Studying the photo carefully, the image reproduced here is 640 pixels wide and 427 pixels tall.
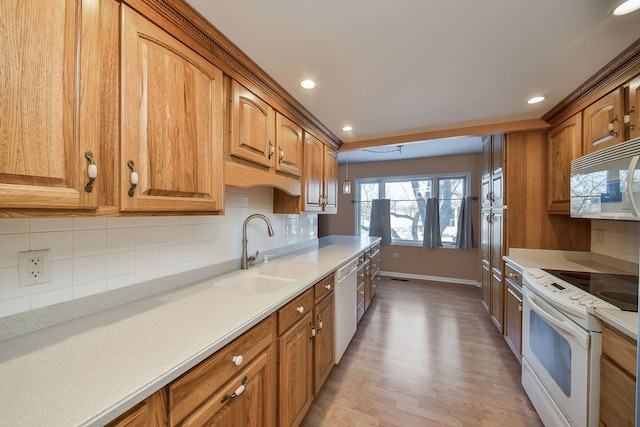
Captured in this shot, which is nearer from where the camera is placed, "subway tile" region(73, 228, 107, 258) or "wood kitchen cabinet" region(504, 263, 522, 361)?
"subway tile" region(73, 228, 107, 258)

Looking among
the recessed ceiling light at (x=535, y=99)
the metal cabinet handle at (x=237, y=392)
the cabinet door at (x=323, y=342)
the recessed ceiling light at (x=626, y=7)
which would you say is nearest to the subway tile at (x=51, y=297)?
the metal cabinet handle at (x=237, y=392)

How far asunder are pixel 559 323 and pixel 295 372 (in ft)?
4.99

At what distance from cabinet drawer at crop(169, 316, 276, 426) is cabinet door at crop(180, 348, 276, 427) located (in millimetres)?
29

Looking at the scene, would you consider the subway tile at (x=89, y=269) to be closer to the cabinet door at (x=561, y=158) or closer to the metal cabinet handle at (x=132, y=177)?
the metal cabinet handle at (x=132, y=177)

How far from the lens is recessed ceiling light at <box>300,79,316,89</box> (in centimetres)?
171

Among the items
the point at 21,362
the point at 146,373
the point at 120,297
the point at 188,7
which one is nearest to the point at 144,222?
the point at 120,297

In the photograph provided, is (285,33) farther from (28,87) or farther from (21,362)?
(21,362)

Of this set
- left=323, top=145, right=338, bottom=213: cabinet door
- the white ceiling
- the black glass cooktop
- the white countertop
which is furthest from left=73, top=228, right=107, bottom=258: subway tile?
the black glass cooktop

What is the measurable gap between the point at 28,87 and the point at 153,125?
1.10 ft

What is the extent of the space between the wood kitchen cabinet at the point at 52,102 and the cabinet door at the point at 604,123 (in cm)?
272

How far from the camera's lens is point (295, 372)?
139cm

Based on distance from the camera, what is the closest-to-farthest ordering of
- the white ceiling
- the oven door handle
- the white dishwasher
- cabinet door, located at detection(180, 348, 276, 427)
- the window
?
cabinet door, located at detection(180, 348, 276, 427)
the white ceiling
the oven door handle
the white dishwasher
the window

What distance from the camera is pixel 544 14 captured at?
3.65 ft

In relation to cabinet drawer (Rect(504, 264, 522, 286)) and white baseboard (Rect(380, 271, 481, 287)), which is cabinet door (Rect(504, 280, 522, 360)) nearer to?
cabinet drawer (Rect(504, 264, 522, 286))
